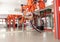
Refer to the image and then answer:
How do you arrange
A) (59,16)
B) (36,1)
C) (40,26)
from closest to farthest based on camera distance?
(59,16), (36,1), (40,26)

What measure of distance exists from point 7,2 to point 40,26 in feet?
13.0

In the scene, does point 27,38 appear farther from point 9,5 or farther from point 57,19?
point 9,5

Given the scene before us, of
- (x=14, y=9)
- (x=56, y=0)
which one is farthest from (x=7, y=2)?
(x=56, y=0)

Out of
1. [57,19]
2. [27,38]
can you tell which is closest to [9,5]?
[27,38]

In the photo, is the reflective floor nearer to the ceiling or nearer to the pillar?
the pillar

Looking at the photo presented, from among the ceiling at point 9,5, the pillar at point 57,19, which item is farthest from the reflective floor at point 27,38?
the ceiling at point 9,5

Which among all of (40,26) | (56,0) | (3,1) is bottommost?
(40,26)

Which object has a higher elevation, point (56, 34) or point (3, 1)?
point (3, 1)

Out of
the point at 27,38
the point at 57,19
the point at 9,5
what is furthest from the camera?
the point at 9,5

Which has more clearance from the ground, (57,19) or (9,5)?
(9,5)

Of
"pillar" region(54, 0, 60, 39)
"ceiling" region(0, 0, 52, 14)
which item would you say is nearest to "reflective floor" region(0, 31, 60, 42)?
"pillar" region(54, 0, 60, 39)

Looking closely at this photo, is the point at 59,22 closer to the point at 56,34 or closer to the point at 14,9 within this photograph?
the point at 56,34

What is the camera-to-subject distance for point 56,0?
5730mm

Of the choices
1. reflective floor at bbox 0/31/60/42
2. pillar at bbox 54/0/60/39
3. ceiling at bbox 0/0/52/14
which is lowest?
reflective floor at bbox 0/31/60/42
